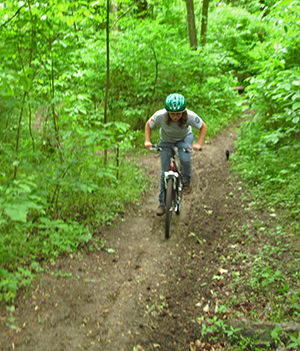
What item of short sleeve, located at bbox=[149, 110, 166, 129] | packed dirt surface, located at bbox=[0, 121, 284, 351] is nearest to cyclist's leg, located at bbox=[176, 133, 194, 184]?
short sleeve, located at bbox=[149, 110, 166, 129]

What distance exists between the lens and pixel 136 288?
12.1 feet

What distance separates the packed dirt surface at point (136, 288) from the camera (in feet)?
9.59

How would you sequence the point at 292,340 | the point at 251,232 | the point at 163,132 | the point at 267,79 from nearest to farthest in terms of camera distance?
the point at 292,340
the point at 251,232
the point at 163,132
the point at 267,79

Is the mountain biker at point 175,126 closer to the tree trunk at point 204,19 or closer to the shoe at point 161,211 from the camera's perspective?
the shoe at point 161,211

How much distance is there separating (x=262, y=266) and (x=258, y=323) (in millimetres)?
955

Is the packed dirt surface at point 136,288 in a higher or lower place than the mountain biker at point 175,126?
lower

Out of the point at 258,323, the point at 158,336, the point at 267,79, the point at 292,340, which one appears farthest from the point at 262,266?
the point at 267,79

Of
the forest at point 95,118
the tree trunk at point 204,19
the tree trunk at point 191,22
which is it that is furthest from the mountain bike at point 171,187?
the tree trunk at point 204,19

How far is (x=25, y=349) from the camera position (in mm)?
2711

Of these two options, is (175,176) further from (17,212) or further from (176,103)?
(17,212)

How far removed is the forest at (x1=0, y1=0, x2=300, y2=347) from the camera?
3.75 m

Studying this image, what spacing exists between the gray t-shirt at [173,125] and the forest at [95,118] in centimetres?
62

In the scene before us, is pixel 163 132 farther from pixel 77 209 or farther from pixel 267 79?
pixel 267 79

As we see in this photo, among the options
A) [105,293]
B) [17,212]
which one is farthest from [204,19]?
[17,212]
